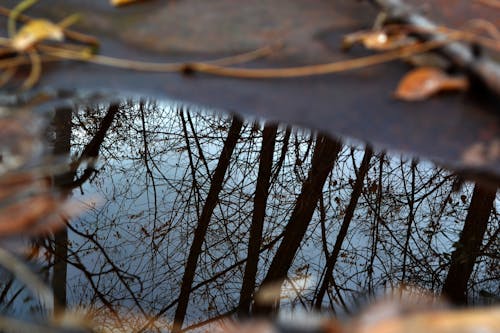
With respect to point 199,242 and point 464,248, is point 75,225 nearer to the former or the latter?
point 199,242

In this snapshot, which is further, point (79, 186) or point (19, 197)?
point (79, 186)

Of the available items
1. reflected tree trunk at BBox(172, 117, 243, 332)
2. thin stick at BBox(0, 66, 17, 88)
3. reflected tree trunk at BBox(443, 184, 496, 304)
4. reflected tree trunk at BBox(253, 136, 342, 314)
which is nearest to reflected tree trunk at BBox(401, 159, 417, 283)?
reflected tree trunk at BBox(443, 184, 496, 304)

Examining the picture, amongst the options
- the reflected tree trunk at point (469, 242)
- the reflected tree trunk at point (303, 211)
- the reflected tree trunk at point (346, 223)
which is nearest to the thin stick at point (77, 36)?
the reflected tree trunk at point (303, 211)

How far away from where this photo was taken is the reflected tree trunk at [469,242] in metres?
1.75

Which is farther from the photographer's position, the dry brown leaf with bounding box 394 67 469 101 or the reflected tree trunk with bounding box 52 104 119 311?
the dry brown leaf with bounding box 394 67 469 101

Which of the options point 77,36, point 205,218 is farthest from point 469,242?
point 77,36

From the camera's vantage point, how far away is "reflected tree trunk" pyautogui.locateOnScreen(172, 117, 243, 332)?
66.4 inches

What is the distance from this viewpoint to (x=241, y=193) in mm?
2139

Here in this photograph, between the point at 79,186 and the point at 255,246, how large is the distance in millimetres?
543

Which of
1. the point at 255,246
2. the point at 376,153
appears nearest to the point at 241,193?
the point at 255,246

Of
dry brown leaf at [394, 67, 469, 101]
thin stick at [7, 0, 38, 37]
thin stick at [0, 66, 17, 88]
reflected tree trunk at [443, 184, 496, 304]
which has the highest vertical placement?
thin stick at [7, 0, 38, 37]

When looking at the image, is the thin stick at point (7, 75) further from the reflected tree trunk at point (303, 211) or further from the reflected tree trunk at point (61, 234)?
the reflected tree trunk at point (303, 211)

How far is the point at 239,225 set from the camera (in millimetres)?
2002

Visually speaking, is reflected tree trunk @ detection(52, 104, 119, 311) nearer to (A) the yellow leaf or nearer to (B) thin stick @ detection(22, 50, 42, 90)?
(B) thin stick @ detection(22, 50, 42, 90)
